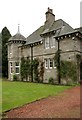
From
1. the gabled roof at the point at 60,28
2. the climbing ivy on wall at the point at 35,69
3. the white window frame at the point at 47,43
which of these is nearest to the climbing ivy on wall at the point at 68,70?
the white window frame at the point at 47,43

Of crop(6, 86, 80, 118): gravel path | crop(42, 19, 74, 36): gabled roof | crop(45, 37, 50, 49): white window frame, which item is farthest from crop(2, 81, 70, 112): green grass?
crop(45, 37, 50, 49): white window frame

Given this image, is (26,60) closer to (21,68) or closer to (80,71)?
(21,68)

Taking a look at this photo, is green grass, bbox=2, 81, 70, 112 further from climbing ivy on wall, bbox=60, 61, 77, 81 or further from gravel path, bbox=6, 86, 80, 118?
climbing ivy on wall, bbox=60, 61, 77, 81

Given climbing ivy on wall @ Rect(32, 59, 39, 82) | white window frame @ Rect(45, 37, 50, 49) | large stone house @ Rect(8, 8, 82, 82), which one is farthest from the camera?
climbing ivy on wall @ Rect(32, 59, 39, 82)

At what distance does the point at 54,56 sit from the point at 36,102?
1347cm

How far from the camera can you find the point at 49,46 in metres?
25.7

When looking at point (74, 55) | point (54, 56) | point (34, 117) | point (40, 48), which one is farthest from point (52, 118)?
point (40, 48)

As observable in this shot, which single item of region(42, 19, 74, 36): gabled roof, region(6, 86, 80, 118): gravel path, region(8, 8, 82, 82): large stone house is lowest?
region(6, 86, 80, 118): gravel path

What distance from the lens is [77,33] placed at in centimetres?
2152

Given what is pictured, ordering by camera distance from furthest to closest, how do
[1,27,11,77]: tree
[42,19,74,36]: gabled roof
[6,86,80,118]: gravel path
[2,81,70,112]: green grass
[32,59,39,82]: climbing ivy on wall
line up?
1. [1,27,11,77]: tree
2. [32,59,39,82]: climbing ivy on wall
3. [42,19,74,36]: gabled roof
4. [2,81,70,112]: green grass
5. [6,86,80,118]: gravel path

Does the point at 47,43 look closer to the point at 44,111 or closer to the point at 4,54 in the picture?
the point at 44,111

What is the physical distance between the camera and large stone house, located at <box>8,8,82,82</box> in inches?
885

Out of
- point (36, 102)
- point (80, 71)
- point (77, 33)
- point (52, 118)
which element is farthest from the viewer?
point (80, 71)

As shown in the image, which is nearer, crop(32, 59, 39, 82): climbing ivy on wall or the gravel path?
the gravel path
